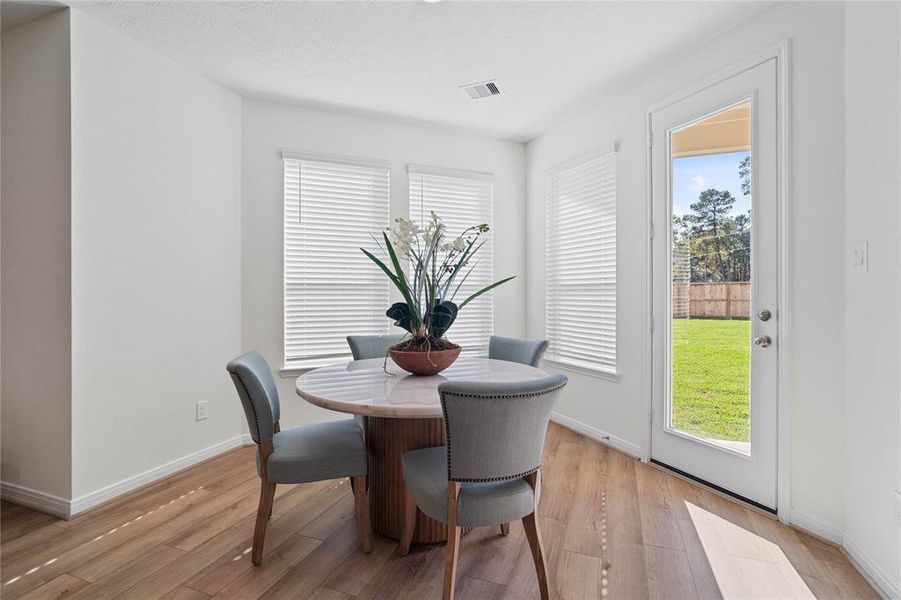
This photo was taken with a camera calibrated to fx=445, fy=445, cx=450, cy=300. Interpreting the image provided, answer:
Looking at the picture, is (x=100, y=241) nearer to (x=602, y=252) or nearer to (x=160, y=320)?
(x=160, y=320)

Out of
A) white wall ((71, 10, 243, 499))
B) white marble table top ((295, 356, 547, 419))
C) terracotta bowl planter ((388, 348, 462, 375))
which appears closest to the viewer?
white marble table top ((295, 356, 547, 419))

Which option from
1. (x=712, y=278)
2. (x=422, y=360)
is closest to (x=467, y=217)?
(x=712, y=278)

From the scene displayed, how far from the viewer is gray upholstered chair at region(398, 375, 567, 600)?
146 centimetres

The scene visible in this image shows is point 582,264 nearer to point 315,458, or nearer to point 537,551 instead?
point 537,551

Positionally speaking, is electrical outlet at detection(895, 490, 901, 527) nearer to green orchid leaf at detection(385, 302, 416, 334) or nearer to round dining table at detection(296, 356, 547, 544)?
round dining table at detection(296, 356, 547, 544)

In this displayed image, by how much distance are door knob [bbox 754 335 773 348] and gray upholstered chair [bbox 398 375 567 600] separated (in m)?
1.47

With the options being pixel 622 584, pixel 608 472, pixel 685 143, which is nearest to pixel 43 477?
pixel 622 584

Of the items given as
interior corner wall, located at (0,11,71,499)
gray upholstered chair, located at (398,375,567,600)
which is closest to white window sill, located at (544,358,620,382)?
gray upholstered chair, located at (398,375,567,600)

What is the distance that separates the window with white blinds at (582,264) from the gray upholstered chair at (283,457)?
2.21m

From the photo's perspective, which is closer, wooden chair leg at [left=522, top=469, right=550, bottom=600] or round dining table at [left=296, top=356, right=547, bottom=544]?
wooden chair leg at [left=522, top=469, right=550, bottom=600]

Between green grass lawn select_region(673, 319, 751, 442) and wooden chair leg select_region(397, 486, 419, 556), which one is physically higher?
green grass lawn select_region(673, 319, 751, 442)

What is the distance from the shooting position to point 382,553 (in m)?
2.01

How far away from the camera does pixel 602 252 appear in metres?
3.54

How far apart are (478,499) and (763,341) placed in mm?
1810
